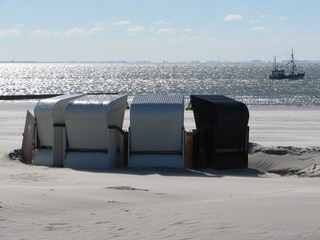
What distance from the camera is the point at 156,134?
1816cm

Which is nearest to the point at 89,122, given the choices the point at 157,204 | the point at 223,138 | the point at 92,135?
the point at 92,135

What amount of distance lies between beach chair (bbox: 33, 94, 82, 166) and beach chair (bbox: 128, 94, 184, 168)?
7.05 feet

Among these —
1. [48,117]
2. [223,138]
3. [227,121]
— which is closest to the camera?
[227,121]

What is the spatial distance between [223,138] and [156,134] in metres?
1.93

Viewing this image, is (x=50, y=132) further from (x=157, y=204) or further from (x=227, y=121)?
(x=157, y=204)

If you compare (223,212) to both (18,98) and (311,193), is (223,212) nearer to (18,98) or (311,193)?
(311,193)

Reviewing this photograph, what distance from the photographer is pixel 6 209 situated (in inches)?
425

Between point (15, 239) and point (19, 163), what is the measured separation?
33.2ft

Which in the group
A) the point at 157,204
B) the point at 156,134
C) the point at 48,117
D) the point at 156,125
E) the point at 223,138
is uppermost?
the point at 48,117

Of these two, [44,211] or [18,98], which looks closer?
[44,211]

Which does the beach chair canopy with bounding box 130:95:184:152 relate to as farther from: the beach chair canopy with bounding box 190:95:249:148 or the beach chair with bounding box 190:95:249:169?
the beach chair canopy with bounding box 190:95:249:148

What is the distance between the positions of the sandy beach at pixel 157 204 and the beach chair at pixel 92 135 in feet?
2.48

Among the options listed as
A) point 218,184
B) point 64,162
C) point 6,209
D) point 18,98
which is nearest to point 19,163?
point 64,162

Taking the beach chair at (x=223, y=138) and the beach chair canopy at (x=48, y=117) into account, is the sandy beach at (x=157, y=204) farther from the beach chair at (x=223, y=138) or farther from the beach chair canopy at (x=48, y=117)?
the beach chair canopy at (x=48, y=117)
